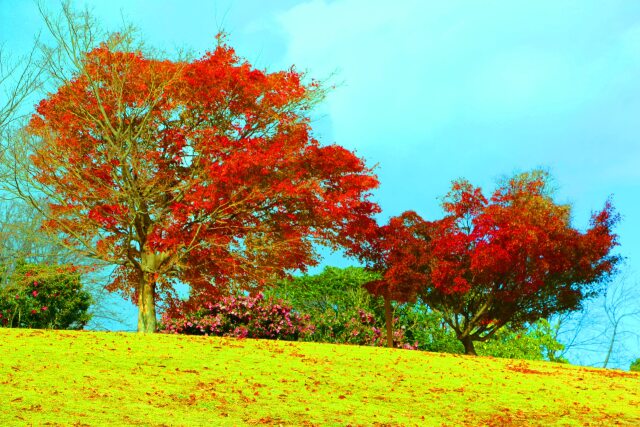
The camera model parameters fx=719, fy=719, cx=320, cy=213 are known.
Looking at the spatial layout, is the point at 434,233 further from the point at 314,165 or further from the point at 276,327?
the point at 276,327

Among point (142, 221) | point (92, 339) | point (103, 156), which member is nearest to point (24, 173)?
point (103, 156)

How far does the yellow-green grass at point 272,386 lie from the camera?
1182cm

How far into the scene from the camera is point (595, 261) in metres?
22.8

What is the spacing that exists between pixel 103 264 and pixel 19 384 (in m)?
8.57

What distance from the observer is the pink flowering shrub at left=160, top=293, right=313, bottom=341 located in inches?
990

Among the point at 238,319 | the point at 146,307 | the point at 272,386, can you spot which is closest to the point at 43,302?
the point at 146,307

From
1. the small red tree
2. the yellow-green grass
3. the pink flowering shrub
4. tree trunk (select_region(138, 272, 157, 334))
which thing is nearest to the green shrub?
the pink flowering shrub

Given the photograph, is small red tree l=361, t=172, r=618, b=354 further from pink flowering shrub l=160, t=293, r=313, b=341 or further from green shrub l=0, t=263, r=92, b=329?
green shrub l=0, t=263, r=92, b=329

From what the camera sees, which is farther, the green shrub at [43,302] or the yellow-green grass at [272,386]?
the green shrub at [43,302]

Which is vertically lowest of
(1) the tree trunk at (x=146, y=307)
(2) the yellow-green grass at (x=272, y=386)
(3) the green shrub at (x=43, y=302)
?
(2) the yellow-green grass at (x=272, y=386)

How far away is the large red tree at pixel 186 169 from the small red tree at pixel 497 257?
2632 millimetres

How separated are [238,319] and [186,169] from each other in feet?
22.3

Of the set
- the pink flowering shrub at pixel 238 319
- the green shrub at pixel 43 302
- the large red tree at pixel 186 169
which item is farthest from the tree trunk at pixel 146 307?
the green shrub at pixel 43 302

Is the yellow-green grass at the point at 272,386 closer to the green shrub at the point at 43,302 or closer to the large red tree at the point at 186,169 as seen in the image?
the large red tree at the point at 186,169
